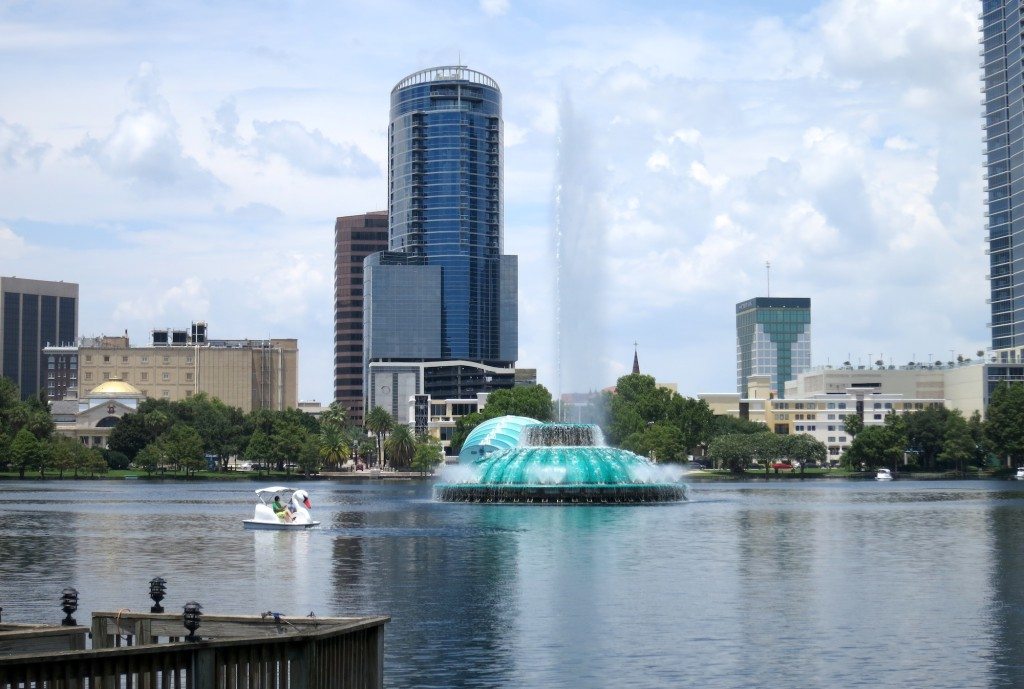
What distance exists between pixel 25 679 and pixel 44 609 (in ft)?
75.7

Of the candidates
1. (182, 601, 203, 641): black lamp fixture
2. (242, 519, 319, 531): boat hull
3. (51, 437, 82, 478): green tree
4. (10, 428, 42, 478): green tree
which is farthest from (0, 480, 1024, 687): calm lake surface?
(51, 437, 82, 478): green tree

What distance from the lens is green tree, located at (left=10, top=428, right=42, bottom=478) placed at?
190375 mm

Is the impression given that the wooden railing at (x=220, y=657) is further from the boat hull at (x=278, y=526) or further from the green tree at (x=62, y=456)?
the green tree at (x=62, y=456)

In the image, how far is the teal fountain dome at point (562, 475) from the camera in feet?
322

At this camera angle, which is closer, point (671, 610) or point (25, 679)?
point (25, 679)

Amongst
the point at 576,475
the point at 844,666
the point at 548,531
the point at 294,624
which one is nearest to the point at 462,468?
Answer: the point at 576,475

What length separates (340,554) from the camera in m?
56.5

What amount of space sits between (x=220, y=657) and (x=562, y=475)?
272ft

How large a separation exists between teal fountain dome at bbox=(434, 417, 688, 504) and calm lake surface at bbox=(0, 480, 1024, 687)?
14016 millimetres

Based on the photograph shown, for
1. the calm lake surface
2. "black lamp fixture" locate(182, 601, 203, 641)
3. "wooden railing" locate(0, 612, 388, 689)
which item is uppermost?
"black lamp fixture" locate(182, 601, 203, 641)

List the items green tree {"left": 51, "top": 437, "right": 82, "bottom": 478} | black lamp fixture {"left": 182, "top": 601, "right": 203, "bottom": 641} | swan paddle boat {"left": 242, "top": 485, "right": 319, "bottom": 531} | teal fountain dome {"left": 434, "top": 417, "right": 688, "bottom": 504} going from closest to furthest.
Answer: black lamp fixture {"left": 182, "top": 601, "right": 203, "bottom": 641} → swan paddle boat {"left": 242, "top": 485, "right": 319, "bottom": 531} → teal fountain dome {"left": 434, "top": 417, "right": 688, "bottom": 504} → green tree {"left": 51, "top": 437, "right": 82, "bottom": 478}

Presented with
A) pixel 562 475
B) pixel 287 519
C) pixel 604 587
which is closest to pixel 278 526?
pixel 287 519

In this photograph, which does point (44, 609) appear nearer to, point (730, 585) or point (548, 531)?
point (730, 585)

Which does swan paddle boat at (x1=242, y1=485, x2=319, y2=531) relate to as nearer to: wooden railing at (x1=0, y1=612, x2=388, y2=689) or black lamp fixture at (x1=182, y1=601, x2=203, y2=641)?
wooden railing at (x1=0, y1=612, x2=388, y2=689)
